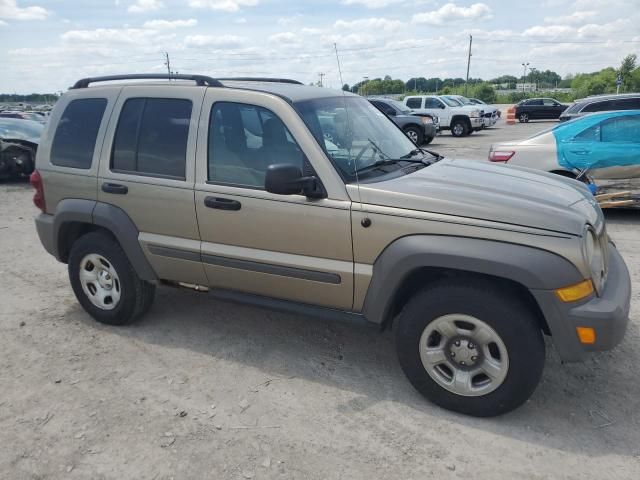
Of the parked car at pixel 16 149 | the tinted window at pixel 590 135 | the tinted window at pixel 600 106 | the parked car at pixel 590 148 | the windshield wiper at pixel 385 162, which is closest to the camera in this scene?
the windshield wiper at pixel 385 162

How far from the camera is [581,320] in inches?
108

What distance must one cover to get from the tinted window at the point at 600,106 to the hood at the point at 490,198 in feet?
46.2

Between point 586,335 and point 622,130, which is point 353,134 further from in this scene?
point 622,130

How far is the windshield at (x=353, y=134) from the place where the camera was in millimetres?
3400

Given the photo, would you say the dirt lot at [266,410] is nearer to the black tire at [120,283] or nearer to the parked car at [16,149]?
the black tire at [120,283]

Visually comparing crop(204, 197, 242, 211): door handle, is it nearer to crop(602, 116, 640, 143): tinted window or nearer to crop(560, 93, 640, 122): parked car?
crop(602, 116, 640, 143): tinted window

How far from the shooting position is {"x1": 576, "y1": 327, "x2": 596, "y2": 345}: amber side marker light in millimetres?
2760

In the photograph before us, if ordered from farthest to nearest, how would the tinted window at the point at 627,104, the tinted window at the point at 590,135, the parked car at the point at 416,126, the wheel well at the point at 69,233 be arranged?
the parked car at the point at 416,126, the tinted window at the point at 627,104, the tinted window at the point at 590,135, the wheel well at the point at 69,233

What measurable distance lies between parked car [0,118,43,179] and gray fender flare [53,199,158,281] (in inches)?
360

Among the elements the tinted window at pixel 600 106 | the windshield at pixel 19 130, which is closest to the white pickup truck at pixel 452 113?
the tinted window at pixel 600 106

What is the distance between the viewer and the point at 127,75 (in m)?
4.19

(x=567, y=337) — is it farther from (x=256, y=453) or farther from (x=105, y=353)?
(x=105, y=353)

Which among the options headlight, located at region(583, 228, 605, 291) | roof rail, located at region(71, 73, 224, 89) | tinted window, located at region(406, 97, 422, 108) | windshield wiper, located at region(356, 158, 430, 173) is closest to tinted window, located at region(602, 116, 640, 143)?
windshield wiper, located at region(356, 158, 430, 173)

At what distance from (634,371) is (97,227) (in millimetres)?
4120
